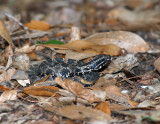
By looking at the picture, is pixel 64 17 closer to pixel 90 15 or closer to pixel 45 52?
pixel 90 15

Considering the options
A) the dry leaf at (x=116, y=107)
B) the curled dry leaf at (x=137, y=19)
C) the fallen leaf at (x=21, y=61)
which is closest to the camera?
the dry leaf at (x=116, y=107)

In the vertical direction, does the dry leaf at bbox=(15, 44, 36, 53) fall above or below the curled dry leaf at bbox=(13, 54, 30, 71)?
above

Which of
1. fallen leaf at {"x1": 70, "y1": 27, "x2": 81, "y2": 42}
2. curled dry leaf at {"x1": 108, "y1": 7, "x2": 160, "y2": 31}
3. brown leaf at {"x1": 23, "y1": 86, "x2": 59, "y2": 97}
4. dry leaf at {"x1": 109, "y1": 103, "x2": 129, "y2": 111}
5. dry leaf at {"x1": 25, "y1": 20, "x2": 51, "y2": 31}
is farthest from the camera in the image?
curled dry leaf at {"x1": 108, "y1": 7, "x2": 160, "y2": 31}

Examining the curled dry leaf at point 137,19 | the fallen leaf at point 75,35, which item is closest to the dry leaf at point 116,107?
the fallen leaf at point 75,35

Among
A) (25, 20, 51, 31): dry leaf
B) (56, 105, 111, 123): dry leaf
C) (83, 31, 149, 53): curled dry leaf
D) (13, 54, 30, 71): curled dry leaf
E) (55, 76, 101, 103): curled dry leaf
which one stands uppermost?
(25, 20, 51, 31): dry leaf

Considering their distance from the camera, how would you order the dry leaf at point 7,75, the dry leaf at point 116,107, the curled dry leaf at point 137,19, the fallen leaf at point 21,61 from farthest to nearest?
1. the curled dry leaf at point 137,19
2. the fallen leaf at point 21,61
3. the dry leaf at point 7,75
4. the dry leaf at point 116,107

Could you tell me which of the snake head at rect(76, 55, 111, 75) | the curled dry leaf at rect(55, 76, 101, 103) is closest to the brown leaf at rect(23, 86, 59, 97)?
the curled dry leaf at rect(55, 76, 101, 103)

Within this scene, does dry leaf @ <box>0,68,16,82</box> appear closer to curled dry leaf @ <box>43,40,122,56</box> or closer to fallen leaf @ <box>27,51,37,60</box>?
fallen leaf @ <box>27,51,37,60</box>

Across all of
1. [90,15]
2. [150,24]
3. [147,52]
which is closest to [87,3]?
[90,15]

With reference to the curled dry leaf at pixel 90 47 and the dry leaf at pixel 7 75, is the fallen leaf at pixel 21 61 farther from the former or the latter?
the curled dry leaf at pixel 90 47
